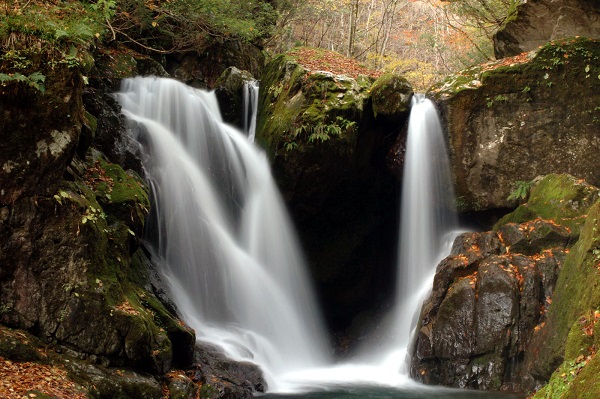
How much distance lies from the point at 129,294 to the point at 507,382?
225 inches

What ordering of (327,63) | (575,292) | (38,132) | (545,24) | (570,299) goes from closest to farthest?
(38,132) → (575,292) → (570,299) → (545,24) → (327,63)

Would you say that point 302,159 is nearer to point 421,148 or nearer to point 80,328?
point 421,148

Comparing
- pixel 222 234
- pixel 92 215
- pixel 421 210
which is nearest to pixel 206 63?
pixel 222 234

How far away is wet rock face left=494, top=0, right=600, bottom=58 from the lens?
11.7 metres

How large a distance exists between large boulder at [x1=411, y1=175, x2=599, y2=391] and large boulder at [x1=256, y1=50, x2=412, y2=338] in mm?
3697

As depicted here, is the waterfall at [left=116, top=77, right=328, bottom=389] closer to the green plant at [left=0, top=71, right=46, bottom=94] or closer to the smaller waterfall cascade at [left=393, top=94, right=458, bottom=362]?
the smaller waterfall cascade at [left=393, top=94, right=458, bottom=362]

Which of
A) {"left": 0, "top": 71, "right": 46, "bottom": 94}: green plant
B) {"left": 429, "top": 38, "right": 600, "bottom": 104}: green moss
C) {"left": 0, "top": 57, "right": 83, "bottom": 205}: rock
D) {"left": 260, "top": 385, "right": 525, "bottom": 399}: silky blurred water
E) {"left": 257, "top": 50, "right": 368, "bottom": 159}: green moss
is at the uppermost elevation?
{"left": 429, "top": 38, "right": 600, "bottom": 104}: green moss

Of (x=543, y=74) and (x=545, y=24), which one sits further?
(x=545, y=24)

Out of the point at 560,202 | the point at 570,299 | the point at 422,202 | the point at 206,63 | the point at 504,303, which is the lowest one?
the point at 504,303

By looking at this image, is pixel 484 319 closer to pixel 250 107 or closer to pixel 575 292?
pixel 575 292

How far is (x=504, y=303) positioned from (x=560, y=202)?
2.32 metres

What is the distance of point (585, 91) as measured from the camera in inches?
433

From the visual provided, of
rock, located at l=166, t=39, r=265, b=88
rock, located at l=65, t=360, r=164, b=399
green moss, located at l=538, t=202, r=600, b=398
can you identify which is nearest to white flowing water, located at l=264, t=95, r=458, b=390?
green moss, located at l=538, t=202, r=600, b=398

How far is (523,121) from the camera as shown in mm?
11281
